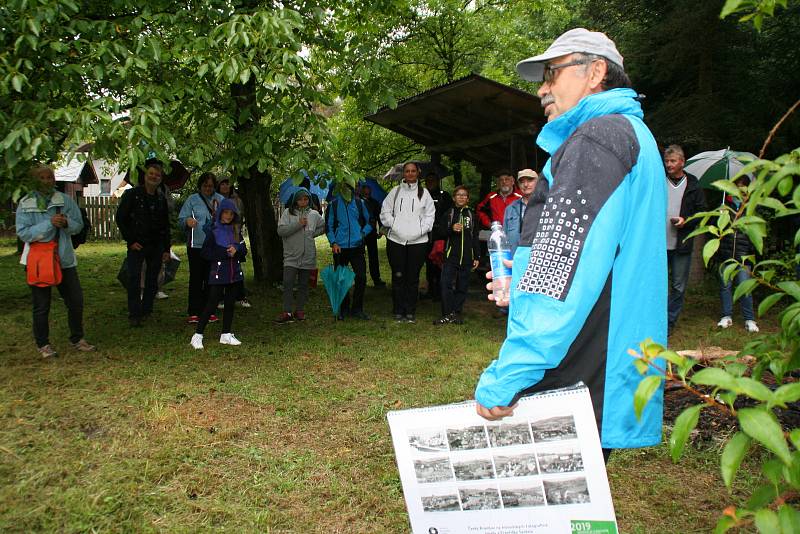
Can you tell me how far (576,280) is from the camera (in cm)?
175

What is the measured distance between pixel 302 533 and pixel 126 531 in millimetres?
957

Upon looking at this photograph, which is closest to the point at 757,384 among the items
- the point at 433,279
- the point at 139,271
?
the point at 139,271

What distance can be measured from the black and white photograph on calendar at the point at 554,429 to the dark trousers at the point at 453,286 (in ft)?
23.8

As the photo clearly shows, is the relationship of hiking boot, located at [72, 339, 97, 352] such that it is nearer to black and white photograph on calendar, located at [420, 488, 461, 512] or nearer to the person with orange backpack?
the person with orange backpack

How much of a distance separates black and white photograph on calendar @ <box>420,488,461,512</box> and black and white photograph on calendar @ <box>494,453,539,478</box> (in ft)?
0.51

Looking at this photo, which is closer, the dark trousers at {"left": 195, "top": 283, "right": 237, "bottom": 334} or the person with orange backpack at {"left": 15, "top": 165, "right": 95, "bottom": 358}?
→ the person with orange backpack at {"left": 15, "top": 165, "right": 95, "bottom": 358}

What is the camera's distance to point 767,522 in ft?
3.77

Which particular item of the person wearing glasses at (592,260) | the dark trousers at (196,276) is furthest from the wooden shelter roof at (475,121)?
the person wearing glasses at (592,260)

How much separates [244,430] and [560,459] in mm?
3621

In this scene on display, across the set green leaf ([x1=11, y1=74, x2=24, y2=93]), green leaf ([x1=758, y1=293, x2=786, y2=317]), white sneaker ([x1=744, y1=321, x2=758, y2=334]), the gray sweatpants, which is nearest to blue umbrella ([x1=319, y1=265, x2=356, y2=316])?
the gray sweatpants

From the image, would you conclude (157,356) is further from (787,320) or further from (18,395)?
(787,320)

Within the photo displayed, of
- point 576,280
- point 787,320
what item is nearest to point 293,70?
point 576,280

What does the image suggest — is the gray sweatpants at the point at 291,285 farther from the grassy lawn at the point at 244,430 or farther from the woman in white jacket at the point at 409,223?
the woman in white jacket at the point at 409,223

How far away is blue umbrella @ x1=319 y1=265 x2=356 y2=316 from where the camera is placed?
904 cm
